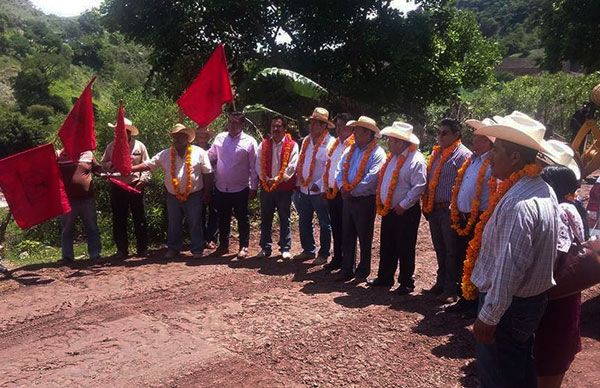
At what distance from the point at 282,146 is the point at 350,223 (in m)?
1.54

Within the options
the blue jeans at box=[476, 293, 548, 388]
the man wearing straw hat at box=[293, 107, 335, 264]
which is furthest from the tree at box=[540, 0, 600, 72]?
the blue jeans at box=[476, 293, 548, 388]

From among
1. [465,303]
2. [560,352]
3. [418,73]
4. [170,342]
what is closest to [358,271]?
[465,303]

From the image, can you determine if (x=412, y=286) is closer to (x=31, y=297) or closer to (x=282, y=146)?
(x=282, y=146)

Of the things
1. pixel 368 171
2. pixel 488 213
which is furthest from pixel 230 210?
pixel 488 213

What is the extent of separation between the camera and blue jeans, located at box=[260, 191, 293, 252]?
24.9 ft

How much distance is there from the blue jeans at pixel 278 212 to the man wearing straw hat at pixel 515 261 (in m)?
4.65

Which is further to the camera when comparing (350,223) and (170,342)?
(350,223)

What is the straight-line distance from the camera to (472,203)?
5277 millimetres

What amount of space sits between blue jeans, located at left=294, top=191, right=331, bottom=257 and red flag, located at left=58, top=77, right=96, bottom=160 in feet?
9.44

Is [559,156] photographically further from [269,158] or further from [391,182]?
[269,158]

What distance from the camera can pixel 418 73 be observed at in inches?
670

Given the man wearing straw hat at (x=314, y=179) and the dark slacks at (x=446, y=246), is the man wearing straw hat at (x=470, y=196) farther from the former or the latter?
the man wearing straw hat at (x=314, y=179)

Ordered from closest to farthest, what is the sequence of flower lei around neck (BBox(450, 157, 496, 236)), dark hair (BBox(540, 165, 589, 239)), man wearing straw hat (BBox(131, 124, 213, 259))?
1. dark hair (BBox(540, 165, 589, 239))
2. flower lei around neck (BBox(450, 157, 496, 236))
3. man wearing straw hat (BBox(131, 124, 213, 259))

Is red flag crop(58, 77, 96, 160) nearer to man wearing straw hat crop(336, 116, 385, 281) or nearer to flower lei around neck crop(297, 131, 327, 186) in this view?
flower lei around neck crop(297, 131, 327, 186)
